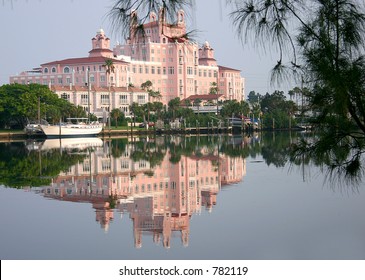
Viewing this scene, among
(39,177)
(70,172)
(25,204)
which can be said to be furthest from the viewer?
(70,172)

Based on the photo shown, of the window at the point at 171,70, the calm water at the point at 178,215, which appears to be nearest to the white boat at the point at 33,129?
the calm water at the point at 178,215

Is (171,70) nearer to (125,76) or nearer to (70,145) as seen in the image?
(125,76)

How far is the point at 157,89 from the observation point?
104 meters

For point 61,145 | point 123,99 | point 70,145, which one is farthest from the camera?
point 123,99

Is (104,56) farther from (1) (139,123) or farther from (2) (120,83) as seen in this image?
(1) (139,123)

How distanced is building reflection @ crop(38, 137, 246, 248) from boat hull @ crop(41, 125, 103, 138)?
108ft

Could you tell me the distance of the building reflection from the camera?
1262cm

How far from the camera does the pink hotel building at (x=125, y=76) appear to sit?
8369 centimetres

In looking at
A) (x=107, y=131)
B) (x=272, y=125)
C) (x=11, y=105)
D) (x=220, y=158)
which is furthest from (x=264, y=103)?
(x=220, y=158)

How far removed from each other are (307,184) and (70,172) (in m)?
8.94

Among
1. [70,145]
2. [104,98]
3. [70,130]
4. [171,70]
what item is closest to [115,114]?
[104,98]

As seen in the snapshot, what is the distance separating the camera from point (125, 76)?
9450 cm

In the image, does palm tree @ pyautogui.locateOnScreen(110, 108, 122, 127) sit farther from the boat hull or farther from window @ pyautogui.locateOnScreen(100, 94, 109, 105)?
the boat hull

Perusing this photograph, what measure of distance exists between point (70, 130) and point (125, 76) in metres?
31.6
